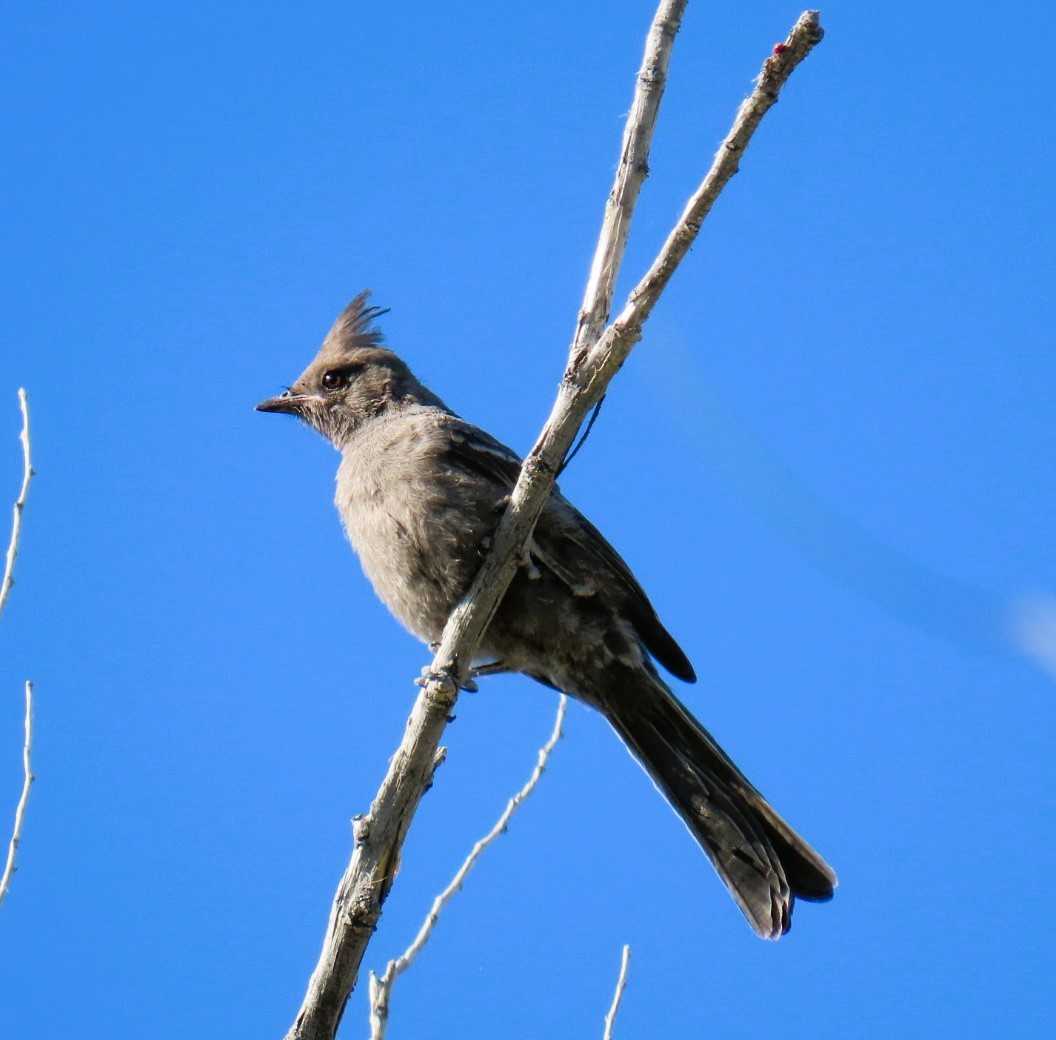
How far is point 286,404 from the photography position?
314 inches

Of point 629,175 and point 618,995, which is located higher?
point 629,175

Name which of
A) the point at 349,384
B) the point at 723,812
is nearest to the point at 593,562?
the point at 723,812

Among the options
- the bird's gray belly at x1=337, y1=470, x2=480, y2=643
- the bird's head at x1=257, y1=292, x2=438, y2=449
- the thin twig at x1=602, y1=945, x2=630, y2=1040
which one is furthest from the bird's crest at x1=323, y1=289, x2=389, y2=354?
the thin twig at x1=602, y1=945, x2=630, y2=1040

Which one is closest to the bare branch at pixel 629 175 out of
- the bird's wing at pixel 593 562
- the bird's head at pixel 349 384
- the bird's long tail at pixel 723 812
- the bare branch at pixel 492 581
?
the bare branch at pixel 492 581

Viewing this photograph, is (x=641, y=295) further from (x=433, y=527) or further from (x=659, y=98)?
(x=433, y=527)

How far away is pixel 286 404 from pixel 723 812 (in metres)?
3.71

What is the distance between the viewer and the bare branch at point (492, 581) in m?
4.20

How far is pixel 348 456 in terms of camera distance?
696cm

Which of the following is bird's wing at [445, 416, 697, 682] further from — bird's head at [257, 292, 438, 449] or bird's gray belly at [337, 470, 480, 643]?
bird's head at [257, 292, 438, 449]

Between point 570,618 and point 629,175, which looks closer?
point 629,175

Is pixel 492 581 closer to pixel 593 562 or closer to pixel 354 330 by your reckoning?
pixel 593 562

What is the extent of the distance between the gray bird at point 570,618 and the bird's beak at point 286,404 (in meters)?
1.45

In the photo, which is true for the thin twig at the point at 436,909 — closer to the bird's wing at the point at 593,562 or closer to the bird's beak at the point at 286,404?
the bird's wing at the point at 593,562

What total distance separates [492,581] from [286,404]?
11.5ft
